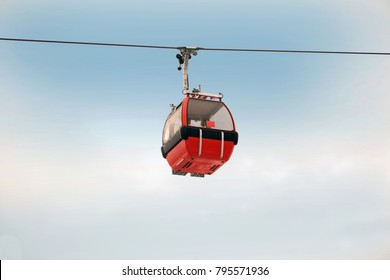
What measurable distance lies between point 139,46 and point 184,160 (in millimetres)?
3418

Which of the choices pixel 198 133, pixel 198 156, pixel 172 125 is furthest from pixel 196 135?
pixel 172 125

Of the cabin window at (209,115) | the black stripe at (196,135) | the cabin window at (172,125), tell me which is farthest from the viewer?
the cabin window at (172,125)

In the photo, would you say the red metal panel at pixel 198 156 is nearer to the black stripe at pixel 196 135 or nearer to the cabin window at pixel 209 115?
the black stripe at pixel 196 135

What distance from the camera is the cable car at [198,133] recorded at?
18.4 m

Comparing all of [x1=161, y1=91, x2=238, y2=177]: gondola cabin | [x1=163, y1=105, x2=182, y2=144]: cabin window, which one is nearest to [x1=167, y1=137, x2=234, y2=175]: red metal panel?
[x1=161, y1=91, x2=238, y2=177]: gondola cabin

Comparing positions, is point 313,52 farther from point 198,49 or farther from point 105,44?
point 105,44

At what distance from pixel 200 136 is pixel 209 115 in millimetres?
1071

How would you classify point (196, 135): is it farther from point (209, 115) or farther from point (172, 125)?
point (172, 125)

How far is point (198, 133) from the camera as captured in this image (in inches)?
726

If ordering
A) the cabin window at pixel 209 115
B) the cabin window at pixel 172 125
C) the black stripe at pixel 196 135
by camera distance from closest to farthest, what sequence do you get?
1. the black stripe at pixel 196 135
2. the cabin window at pixel 209 115
3. the cabin window at pixel 172 125

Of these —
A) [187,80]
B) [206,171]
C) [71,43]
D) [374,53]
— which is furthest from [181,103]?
[374,53]

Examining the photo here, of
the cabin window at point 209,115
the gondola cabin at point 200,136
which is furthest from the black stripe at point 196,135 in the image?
the cabin window at point 209,115

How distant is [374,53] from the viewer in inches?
723

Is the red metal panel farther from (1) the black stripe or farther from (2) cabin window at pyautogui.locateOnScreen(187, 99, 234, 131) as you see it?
(2) cabin window at pyautogui.locateOnScreen(187, 99, 234, 131)
